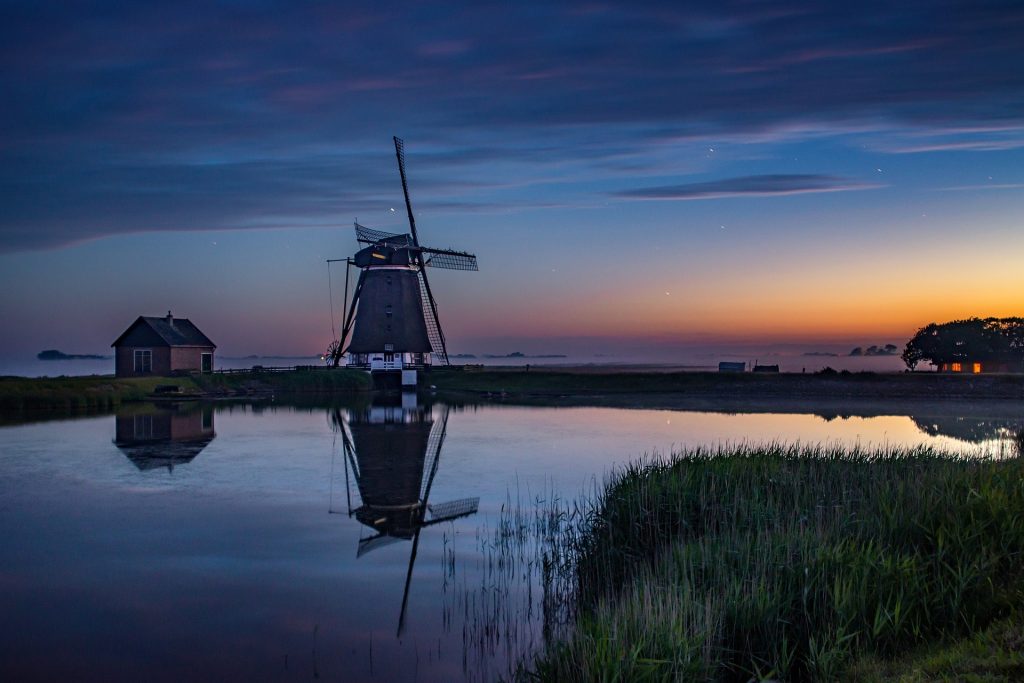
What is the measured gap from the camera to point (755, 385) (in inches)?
2279

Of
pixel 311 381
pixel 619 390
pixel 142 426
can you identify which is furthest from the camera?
pixel 311 381

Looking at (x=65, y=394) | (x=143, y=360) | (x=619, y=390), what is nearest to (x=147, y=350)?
(x=143, y=360)

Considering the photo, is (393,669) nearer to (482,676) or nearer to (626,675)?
(482,676)

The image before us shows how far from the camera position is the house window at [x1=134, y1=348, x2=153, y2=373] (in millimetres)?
59719

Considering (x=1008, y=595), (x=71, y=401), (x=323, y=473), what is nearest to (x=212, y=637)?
(x=1008, y=595)

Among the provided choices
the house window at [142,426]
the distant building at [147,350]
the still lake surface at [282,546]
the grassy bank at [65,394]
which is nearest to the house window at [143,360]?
the distant building at [147,350]

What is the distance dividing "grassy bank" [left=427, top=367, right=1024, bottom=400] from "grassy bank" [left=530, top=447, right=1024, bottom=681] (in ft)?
151

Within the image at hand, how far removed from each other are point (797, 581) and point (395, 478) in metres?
14.4

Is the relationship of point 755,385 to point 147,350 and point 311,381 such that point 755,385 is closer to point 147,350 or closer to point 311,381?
point 311,381

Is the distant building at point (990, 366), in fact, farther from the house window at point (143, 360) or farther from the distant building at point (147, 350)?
the house window at point (143, 360)

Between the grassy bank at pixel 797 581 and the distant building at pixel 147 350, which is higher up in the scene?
the distant building at pixel 147 350

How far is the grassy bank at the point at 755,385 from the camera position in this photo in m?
53.8

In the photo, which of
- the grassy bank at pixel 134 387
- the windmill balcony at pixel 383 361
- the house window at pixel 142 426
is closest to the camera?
the house window at pixel 142 426

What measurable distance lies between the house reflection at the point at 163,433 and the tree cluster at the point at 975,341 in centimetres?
6595
